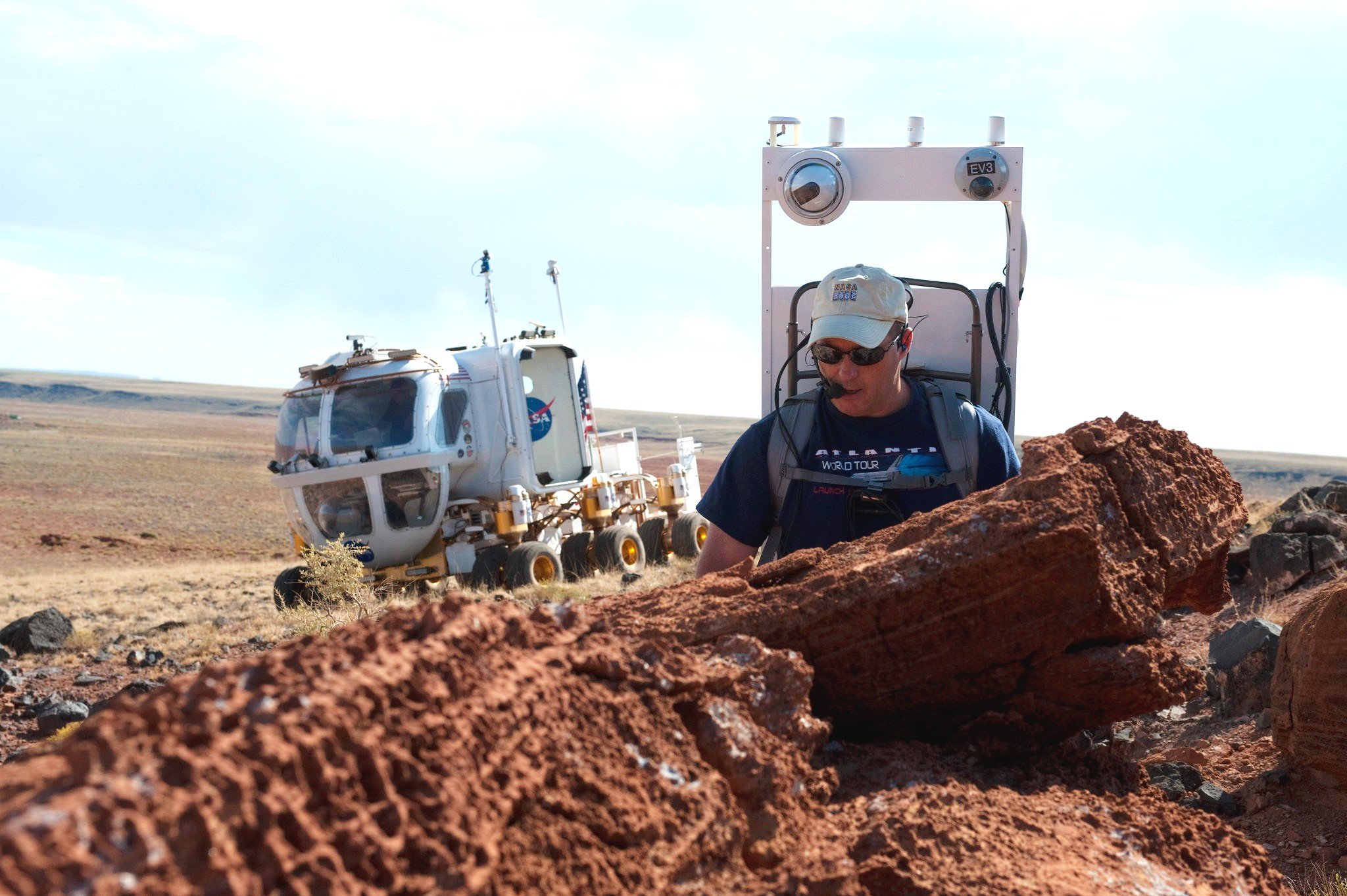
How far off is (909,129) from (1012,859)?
4.21 meters

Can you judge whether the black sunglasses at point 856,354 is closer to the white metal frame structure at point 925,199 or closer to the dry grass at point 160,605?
the white metal frame structure at point 925,199

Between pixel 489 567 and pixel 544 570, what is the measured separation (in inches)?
27.7

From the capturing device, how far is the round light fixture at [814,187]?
5297mm

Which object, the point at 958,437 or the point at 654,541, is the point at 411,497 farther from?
the point at 958,437

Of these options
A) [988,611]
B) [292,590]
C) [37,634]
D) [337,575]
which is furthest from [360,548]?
[988,611]

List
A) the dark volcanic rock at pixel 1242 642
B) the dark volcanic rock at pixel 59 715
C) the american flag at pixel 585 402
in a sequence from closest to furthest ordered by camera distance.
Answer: the dark volcanic rock at pixel 1242 642 → the dark volcanic rock at pixel 59 715 → the american flag at pixel 585 402

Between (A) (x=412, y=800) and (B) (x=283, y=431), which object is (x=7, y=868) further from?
(B) (x=283, y=431)

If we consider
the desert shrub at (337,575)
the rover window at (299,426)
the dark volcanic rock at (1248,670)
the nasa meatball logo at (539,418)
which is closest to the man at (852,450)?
the dark volcanic rock at (1248,670)

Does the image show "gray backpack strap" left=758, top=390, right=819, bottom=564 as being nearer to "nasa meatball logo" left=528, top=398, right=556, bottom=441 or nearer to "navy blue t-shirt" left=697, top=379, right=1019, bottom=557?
"navy blue t-shirt" left=697, top=379, right=1019, bottom=557

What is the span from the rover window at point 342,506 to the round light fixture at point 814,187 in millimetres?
9794

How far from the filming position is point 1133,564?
2.64 metres

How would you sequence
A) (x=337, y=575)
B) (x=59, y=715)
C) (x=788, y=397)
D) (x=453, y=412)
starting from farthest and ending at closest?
(x=453, y=412) < (x=337, y=575) < (x=59, y=715) < (x=788, y=397)

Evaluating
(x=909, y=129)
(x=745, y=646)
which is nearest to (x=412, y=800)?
(x=745, y=646)

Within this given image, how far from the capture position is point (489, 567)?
14352 millimetres
